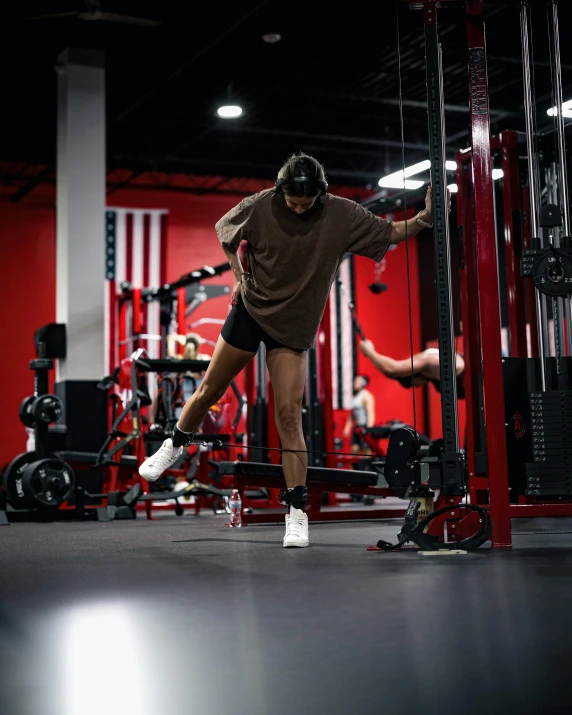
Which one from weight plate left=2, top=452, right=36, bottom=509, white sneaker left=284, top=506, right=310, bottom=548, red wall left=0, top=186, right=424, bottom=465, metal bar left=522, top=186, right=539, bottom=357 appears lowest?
white sneaker left=284, top=506, right=310, bottom=548

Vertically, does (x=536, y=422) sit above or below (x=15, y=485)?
above

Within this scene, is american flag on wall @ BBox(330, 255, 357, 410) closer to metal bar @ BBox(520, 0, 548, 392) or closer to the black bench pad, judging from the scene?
the black bench pad

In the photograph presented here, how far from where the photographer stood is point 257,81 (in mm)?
9312

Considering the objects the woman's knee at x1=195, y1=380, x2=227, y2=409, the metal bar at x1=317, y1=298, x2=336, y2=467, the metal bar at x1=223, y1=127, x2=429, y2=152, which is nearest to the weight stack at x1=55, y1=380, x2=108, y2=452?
the metal bar at x1=317, y1=298, x2=336, y2=467

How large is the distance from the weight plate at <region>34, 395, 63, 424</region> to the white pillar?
52.8 inches

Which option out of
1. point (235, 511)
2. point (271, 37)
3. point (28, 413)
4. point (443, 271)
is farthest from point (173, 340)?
point (443, 271)

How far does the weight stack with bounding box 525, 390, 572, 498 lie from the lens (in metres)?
3.47

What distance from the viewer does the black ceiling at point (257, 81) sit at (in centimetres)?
784

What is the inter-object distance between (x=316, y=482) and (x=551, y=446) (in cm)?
153

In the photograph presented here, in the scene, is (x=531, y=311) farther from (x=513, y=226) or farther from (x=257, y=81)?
(x=257, y=81)

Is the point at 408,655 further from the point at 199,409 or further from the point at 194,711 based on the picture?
the point at 199,409

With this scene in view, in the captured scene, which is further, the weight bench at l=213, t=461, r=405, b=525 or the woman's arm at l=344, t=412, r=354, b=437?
the woman's arm at l=344, t=412, r=354, b=437

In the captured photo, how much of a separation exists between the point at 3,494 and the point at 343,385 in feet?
27.4

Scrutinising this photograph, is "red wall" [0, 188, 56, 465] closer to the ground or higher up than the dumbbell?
higher up
